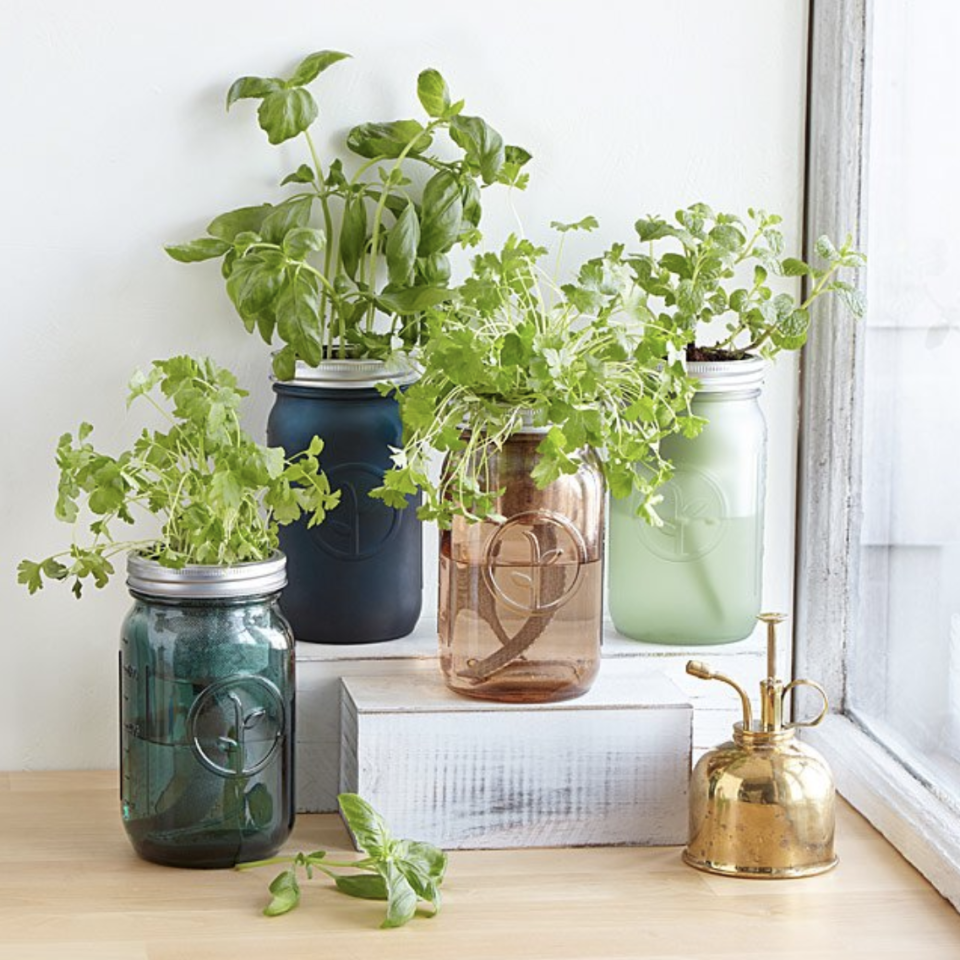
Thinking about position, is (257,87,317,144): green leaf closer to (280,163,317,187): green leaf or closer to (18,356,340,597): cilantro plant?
(280,163,317,187): green leaf

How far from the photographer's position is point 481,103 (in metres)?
1.49

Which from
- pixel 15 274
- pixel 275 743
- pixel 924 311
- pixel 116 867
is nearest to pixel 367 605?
pixel 275 743

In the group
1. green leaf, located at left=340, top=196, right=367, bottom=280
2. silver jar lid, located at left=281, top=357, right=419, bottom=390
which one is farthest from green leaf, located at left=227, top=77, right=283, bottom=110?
silver jar lid, located at left=281, top=357, right=419, bottom=390

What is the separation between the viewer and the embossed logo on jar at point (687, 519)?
1427 millimetres

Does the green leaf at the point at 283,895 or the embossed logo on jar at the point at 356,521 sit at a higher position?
the embossed logo on jar at the point at 356,521

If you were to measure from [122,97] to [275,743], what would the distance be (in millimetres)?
555

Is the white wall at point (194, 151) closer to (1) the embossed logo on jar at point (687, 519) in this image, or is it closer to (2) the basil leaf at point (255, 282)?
(2) the basil leaf at point (255, 282)

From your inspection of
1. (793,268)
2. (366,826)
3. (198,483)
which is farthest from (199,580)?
(793,268)

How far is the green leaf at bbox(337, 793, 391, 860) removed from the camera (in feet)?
3.95

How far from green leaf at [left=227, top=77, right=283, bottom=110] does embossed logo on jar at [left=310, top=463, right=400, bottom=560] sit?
31 centimetres

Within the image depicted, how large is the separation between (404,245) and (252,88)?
18cm

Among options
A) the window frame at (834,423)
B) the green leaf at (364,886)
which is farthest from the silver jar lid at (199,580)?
the window frame at (834,423)

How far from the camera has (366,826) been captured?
121cm

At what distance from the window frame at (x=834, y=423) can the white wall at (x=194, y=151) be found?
0.04 metres
